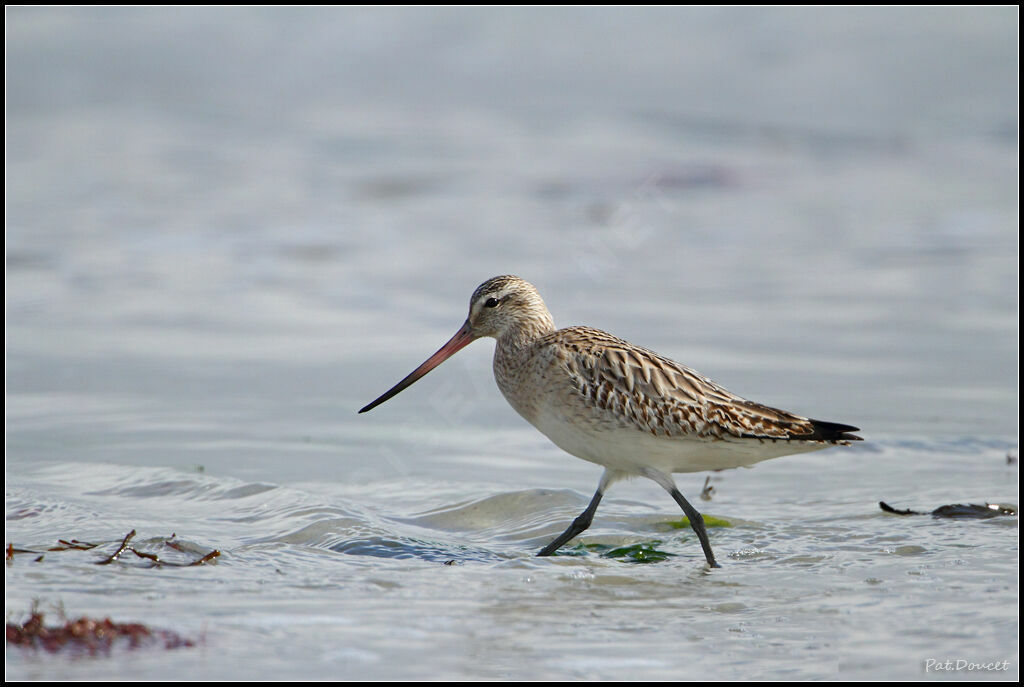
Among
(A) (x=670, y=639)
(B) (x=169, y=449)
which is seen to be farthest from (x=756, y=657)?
(B) (x=169, y=449)

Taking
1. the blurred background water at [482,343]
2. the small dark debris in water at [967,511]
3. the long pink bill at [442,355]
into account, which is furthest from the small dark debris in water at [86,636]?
the small dark debris in water at [967,511]

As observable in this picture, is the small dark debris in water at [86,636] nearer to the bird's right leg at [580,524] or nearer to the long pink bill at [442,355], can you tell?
the bird's right leg at [580,524]

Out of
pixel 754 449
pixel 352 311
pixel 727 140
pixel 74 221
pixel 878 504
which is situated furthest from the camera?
pixel 727 140

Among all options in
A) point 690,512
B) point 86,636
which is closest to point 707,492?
point 690,512

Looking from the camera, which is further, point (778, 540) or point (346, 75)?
point (346, 75)

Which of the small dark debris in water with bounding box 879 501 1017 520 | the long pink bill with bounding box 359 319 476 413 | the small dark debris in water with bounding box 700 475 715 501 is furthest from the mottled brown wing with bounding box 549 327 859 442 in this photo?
the small dark debris in water with bounding box 700 475 715 501

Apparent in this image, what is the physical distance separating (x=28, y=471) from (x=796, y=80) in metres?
19.7

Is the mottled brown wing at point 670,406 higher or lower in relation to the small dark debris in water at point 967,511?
higher

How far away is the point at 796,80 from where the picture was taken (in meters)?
25.4

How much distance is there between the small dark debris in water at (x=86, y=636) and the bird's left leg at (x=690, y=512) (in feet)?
8.94

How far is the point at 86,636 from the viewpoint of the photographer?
5.11m

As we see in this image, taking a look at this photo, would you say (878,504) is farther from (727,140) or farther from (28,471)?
(727,140)

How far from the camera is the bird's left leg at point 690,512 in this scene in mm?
6836

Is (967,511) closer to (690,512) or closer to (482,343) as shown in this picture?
(690,512)
